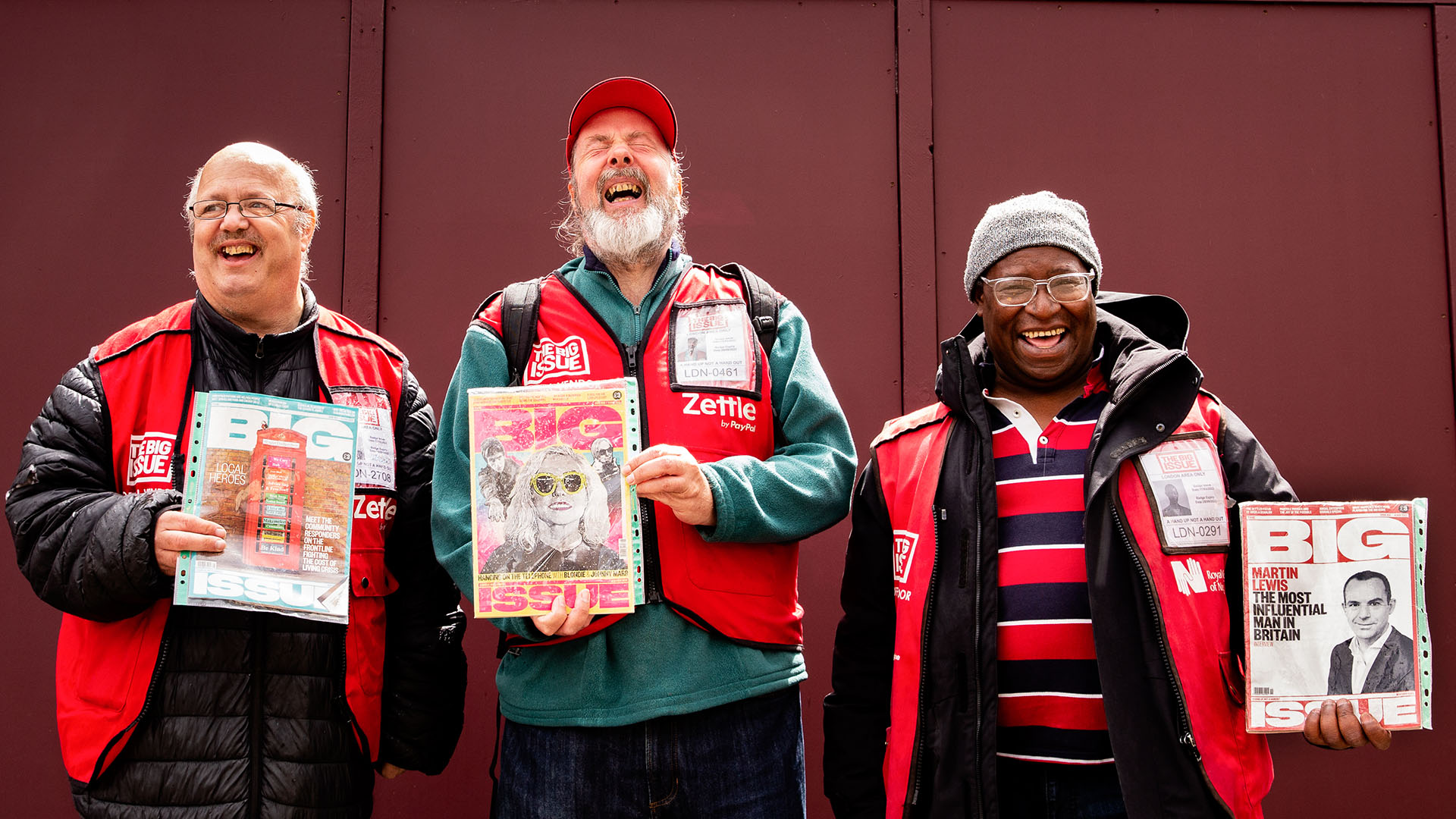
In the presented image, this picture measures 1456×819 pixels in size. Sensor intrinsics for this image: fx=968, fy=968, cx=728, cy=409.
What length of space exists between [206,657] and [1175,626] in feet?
6.90

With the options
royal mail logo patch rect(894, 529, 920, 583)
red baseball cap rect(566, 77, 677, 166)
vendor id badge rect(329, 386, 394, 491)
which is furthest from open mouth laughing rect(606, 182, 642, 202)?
royal mail logo patch rect(894, 529, 920, 583)

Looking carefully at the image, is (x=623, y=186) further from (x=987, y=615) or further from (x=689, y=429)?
(x=987, y=615)

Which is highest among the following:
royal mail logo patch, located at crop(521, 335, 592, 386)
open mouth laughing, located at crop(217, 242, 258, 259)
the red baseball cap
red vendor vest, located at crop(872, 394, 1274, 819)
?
the red baseball cap

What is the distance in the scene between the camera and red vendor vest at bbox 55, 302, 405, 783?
213 centimetres

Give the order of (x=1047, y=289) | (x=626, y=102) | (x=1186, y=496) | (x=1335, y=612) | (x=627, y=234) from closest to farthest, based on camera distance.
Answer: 1. (x=1335, y=612)
2. (x=1186, y=496)
3. (x=1047, y=289)
4. (x=627, y=234)
5. (x=626, y=102)

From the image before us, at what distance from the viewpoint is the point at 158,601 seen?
2191 millimetres

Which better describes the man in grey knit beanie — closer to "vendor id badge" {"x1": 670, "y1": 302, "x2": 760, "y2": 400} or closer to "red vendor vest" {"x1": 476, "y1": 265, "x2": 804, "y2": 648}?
"red vendor vest" {"x1": 476, "y1": 265, "x2": 804, "y2": 648}

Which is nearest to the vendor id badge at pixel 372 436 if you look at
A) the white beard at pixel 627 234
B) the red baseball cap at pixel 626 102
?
the white beard at pixel 627 234

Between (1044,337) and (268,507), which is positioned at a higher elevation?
(1044,337)

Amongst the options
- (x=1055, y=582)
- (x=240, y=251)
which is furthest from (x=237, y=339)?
(x=1055, y=582)

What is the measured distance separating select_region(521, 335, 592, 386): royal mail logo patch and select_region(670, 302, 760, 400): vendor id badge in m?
0.22

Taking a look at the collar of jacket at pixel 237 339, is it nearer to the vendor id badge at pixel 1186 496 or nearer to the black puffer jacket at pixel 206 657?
the black puffer jacket at pixel 206 657

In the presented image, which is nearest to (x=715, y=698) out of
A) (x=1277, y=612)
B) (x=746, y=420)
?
(x=746, y=420)

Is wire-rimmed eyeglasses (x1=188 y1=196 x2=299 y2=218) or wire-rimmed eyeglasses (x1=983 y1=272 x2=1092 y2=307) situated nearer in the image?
wire-rimmed eyeglasses (x1=983 y1=272 x2=1092 y2=307)
